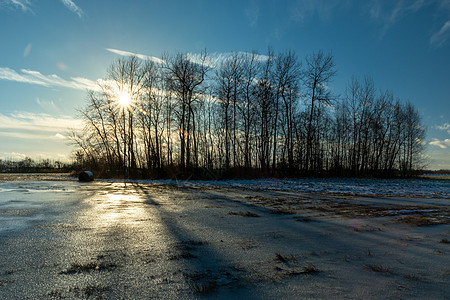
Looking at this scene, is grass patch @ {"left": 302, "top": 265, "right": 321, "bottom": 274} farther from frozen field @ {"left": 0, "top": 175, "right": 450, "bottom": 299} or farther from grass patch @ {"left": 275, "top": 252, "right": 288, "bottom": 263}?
grass patch @ {"left": 275, "top": 252, "right": 288, "bottom": 263}

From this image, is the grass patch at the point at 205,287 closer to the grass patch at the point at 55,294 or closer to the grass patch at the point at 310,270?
the grass patch at the point at 310,270

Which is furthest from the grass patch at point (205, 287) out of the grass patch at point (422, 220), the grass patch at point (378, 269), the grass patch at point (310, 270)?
the grass patch at point (422, 220)

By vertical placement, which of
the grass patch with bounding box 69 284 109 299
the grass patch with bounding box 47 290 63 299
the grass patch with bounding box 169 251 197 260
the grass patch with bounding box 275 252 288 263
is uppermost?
the grass patch with bounding box 69 284 109 299

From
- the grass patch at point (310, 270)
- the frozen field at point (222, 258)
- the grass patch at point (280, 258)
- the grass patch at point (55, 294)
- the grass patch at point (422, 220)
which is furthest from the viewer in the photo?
the grass patch at point (422, 220)

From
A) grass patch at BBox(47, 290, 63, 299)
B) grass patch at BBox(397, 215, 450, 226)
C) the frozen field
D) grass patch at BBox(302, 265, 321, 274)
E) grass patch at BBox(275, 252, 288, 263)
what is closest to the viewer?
grass patch at BBox(47, 290, 63, 299)

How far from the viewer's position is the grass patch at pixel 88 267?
117 inches

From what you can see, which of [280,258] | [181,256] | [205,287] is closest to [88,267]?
[181,256]

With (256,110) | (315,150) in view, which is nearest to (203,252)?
(256,110)

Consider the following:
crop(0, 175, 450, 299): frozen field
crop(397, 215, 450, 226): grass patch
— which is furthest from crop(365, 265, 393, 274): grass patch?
crop(397, 215, 450, 226): grass patch

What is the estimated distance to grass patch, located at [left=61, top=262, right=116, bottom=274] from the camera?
2977 millimetres

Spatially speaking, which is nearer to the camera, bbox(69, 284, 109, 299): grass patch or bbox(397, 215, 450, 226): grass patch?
bbox(69, 284, 109, 299): grass patch

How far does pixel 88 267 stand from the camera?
3.07 m

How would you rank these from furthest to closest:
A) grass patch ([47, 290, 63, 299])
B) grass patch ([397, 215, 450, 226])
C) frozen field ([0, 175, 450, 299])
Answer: grass patch ([397, 215, 450, 226]), frozen field ([0, 175, 450, 299]), grass patch ([47, 290, 63, 299])

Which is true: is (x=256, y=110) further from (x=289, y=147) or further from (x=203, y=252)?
(x=203, y=252)
